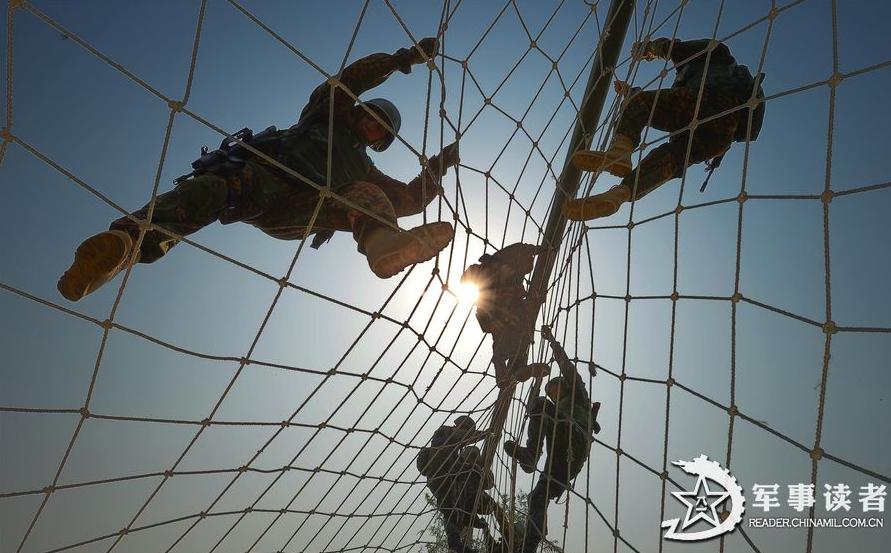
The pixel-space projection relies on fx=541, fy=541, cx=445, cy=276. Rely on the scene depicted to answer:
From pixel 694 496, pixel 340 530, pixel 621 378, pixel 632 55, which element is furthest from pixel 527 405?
pixel 632 55

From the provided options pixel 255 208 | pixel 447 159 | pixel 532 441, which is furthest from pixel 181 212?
pixel 532 441

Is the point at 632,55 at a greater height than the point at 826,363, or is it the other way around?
the point at 632,55

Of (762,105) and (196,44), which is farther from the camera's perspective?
(762,105)

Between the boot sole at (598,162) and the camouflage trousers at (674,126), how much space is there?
12 centimetres

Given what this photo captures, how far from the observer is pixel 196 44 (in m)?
1.46

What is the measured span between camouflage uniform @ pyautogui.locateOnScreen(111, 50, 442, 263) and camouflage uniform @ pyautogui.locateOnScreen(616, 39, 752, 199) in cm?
89

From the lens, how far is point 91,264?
4.38ft

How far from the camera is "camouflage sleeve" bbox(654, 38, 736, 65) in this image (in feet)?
7.89

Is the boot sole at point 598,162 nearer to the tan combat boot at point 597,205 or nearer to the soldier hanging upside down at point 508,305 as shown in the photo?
the tan combat boot at point 597,205

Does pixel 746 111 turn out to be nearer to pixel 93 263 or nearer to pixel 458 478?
pixel 93 263

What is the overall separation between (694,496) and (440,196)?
5.27ft

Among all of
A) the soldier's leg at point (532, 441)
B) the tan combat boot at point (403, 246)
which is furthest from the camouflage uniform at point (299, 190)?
the soldier's leg at point (532, 441)

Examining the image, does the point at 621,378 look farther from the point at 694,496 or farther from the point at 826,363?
the point at 826,363

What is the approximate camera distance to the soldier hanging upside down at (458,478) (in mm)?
3383
